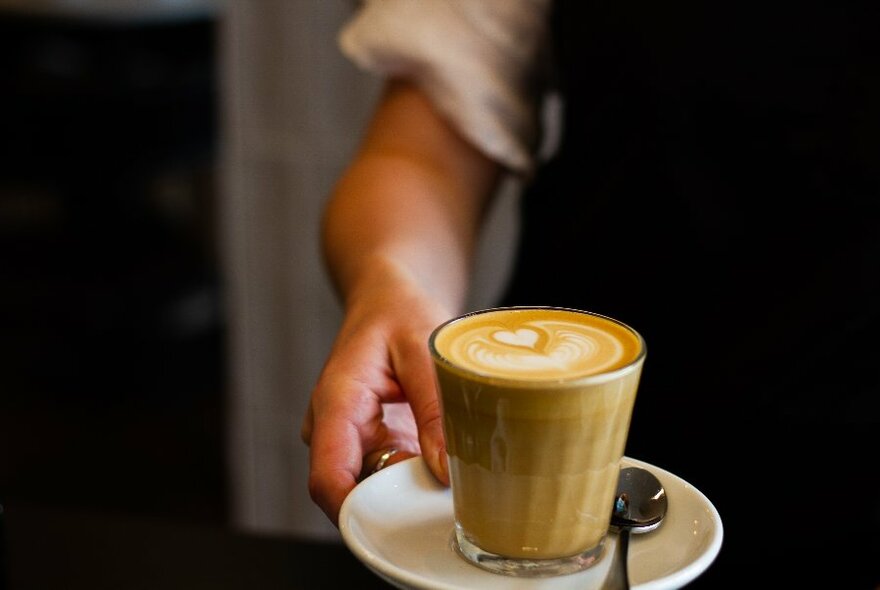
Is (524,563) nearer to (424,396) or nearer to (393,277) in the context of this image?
(424,396)

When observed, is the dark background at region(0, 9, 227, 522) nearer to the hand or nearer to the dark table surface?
the dark table surface

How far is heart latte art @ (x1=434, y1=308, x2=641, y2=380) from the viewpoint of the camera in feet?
2.33

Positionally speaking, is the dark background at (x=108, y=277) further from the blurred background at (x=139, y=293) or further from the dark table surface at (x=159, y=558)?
the dark table surface at (x=159, y=558)

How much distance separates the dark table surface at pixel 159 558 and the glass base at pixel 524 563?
6.4 inches

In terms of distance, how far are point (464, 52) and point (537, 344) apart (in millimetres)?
571

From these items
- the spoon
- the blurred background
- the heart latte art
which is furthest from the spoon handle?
the blurred background

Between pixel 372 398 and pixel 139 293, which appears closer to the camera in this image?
Result: pixel 372 398

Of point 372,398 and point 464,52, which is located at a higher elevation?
point 464,52

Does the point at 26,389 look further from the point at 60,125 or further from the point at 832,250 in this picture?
the point at 832,250

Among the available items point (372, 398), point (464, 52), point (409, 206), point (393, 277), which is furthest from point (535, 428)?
point (464, 52)

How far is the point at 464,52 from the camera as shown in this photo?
1229 mm

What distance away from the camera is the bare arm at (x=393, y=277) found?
81 cm

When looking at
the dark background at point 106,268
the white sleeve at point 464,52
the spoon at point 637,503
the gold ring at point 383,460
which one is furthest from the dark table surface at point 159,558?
the dark background at point 106,268

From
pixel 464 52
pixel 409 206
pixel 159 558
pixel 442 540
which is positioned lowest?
pixel 159 558
